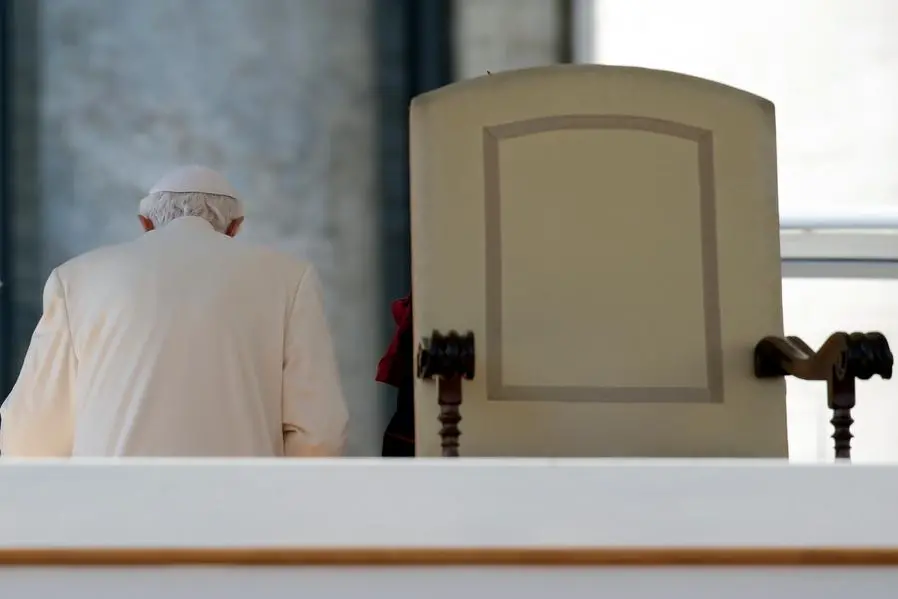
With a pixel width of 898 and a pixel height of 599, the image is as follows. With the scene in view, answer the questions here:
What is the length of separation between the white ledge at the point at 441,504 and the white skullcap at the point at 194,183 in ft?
4.73

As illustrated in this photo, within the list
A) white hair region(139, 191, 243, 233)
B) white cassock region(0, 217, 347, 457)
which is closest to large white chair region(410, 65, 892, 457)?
white cassock region(0, 217, 347, 457)

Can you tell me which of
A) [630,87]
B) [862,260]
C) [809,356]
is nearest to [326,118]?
[862,260]

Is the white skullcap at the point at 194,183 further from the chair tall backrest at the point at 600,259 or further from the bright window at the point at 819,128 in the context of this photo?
the bright window at the point at 819,128

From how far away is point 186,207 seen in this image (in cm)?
235

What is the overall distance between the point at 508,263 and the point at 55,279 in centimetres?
77

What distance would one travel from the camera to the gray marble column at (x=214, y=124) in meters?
4.02

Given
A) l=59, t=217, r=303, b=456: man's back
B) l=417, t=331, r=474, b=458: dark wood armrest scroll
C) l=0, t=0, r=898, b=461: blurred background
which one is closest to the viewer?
l=417, t=331, r=474, b=458: dark wood armrest scroll

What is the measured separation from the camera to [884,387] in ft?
11.5

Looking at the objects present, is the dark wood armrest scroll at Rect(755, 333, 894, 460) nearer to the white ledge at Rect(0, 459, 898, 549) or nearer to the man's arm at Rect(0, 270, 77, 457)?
the white ledge at Rect(0, 459, 898, 549)

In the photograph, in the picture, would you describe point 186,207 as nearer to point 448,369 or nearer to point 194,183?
point 194,183

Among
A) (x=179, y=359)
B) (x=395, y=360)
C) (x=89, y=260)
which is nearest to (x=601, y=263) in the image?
(x=395, y=360)

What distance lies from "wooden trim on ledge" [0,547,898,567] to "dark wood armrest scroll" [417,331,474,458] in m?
1.01

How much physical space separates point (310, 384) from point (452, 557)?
4.30ft

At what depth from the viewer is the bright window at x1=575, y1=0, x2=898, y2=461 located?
3568 millimetres
